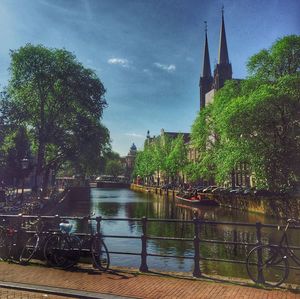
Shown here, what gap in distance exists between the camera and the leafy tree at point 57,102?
4466 centimetres

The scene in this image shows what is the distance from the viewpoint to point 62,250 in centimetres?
1047

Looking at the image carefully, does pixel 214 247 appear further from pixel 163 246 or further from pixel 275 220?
pixel 275 220

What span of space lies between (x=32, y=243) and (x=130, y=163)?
610 feet

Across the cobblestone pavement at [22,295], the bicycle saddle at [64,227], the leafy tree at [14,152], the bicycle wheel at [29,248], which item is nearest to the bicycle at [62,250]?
the bicycle saddle at [64,227]

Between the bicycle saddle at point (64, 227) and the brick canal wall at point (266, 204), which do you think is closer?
the bicycle saddle at point (64, 227)

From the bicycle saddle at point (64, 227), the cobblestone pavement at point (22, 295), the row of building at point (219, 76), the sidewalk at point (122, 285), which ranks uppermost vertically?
the row of building at point (219, 76)

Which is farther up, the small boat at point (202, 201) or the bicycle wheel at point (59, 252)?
the bicycle wheel at point (59, 252)

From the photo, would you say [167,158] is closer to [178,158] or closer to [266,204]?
[178,158]

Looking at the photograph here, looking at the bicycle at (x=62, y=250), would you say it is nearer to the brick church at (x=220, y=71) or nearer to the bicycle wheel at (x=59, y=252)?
the bicycle wheel at (x=59, y=252)

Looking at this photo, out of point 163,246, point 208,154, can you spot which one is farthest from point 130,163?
point 163,246

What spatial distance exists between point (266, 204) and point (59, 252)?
30.1 meters

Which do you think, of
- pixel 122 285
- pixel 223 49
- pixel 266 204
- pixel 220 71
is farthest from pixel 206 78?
pixel 122 285

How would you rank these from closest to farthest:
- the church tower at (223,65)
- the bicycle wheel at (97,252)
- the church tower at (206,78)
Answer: the bicycle wheel at (97,252), the church tower at (223,65), the church tower at (206,78)

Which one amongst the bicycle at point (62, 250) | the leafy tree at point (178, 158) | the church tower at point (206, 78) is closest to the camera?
the bicycle at point (62, 250)
